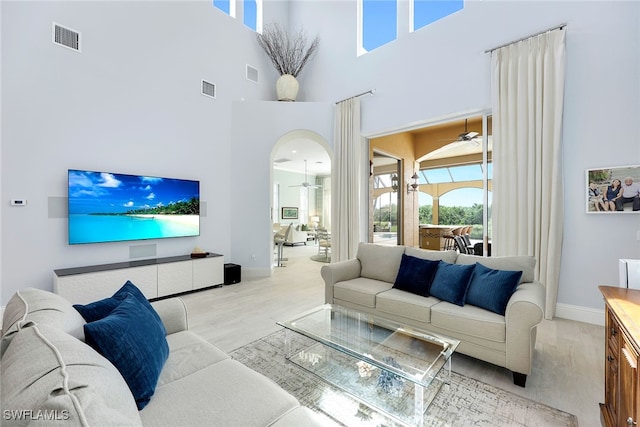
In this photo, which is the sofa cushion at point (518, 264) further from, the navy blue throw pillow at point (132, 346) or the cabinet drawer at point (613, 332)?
the navy blue throw pillow at point (132, 346)

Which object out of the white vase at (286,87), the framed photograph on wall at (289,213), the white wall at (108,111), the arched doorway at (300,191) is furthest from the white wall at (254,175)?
the framed photograph on wall at (289,213)

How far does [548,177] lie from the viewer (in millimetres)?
3271

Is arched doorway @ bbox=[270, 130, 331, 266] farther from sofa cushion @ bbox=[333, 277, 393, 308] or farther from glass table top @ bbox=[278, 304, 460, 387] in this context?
glass table top @ bbox=[278, 304, 460, 387]

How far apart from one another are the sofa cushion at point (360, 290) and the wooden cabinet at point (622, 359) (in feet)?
5.47

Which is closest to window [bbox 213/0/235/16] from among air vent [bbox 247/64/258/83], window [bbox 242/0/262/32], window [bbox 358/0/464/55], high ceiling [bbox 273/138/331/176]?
window [bbox 242/0/262/32]

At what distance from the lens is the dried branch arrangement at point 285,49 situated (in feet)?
18.7

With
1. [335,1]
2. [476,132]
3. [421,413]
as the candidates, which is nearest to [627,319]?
[421,413]

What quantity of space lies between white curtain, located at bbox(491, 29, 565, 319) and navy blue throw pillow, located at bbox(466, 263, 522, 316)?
1.40 meters

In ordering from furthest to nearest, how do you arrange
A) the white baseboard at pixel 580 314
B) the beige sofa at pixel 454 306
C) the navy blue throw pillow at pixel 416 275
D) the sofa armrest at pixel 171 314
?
the white baseboard at pixel 580 314, the navy blue throw pillow at pixel 416 275, the beige sofa at pixel 454 306, the sofa armrest at pixel 171 314

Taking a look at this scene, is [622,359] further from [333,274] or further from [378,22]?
[378,22]

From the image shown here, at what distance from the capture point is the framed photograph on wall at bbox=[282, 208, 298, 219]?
11445 mm

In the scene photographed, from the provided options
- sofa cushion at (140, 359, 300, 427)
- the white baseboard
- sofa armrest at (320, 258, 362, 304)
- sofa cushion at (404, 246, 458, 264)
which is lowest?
the white baseboard

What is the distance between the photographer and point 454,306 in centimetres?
246

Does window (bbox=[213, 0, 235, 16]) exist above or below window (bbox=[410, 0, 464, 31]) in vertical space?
above
